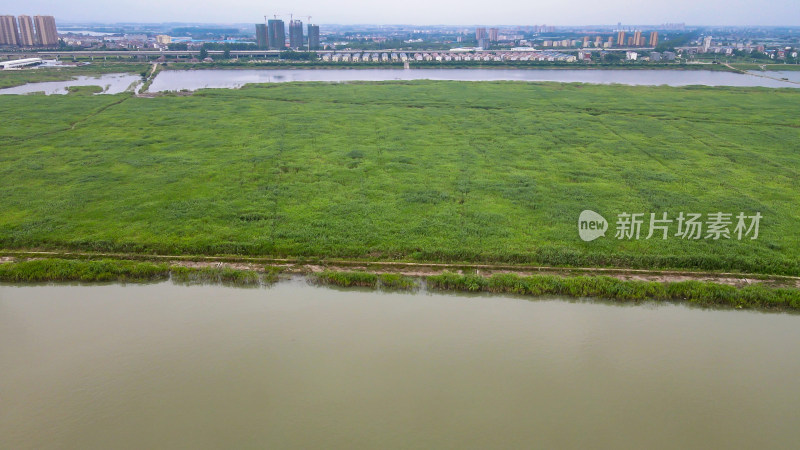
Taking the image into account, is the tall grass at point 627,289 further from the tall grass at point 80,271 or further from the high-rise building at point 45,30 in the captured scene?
the high-rise building at point 45,30

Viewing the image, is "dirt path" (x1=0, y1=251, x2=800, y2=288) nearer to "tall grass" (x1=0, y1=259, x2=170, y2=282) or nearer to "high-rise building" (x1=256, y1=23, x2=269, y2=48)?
"tall grass" (x1=0, y1=259, x2=170, y2=282)

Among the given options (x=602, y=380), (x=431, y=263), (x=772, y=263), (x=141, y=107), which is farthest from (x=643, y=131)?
(x=141, y=107)

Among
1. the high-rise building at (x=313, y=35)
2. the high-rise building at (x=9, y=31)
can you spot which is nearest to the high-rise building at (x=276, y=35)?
the high-rise building at (x=313, y=35)

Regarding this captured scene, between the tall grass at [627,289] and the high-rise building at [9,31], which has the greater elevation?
the high-rise building at [9,31]

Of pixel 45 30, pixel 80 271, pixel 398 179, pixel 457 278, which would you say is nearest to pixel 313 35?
pixel 45 30

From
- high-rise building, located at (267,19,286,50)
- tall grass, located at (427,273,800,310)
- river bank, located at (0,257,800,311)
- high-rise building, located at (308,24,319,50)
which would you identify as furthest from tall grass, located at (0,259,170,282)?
high-rise building, located at (308,24,319,50)

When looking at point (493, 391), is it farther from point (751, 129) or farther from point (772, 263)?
point (751, 129)
